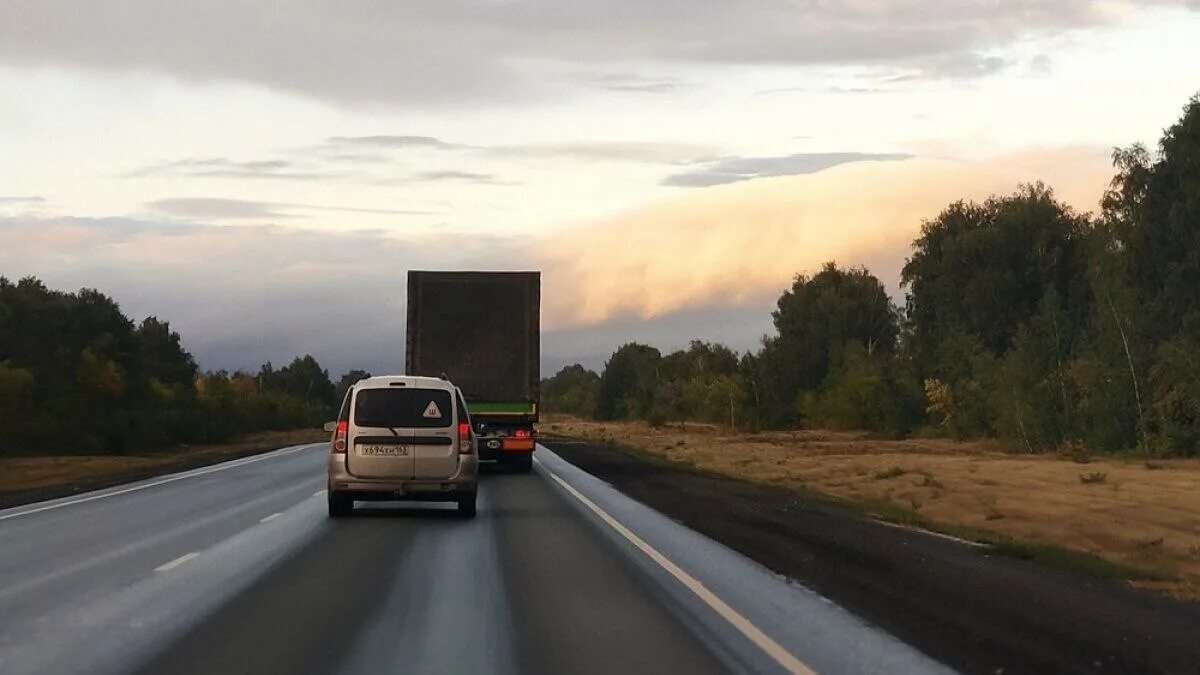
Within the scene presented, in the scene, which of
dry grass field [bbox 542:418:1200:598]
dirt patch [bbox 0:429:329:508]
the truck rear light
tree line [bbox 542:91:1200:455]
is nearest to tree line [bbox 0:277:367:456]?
dirt patch [bbox 0:429:329:508]

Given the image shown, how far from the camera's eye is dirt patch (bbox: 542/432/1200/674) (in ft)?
34.1

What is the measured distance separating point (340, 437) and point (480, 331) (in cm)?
1362

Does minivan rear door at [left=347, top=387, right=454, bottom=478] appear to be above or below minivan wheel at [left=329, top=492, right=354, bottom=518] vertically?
above

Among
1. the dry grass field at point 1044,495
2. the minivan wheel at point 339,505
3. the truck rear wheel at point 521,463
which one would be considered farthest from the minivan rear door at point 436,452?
the truck rear wheel at point 521,463

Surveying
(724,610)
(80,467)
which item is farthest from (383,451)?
(80,467)

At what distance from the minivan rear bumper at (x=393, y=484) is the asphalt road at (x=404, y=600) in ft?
1.50

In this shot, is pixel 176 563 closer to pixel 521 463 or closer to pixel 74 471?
pixel 521 463

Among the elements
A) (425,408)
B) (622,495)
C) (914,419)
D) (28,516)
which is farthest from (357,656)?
(914,419)

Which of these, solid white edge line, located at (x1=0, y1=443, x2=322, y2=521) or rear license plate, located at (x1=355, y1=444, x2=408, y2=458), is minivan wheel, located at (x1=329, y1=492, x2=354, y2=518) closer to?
rear license plate, located at (x1=355, y1=444, x2=408, y2=458)

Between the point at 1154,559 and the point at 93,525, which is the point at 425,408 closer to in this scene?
the point at 93,525

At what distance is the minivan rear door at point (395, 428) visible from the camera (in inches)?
907

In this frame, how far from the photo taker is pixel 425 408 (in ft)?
76.8

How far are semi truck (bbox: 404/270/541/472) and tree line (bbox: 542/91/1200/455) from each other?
2676cm

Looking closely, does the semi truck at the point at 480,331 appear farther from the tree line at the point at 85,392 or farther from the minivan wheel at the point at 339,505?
the tree line at the point at 85,392
